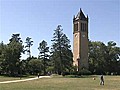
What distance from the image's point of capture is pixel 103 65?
300 feet

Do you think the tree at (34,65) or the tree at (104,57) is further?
the tree at (104,57)

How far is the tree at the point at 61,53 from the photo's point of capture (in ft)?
243

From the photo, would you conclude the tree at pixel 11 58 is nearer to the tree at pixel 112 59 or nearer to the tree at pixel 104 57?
the tree at pixel 104 57

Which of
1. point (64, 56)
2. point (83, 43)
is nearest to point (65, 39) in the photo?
point (64, 56)

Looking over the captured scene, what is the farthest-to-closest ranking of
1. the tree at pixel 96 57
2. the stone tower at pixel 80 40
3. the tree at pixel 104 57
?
the tree at pixel 104 57, the tree at pixel 96 57, the stone tower at pixel 80 40

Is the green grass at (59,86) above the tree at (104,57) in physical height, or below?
below

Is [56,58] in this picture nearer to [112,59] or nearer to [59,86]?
[112,59]

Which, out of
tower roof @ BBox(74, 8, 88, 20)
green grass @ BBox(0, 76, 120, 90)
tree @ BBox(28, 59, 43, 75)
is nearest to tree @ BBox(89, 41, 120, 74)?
tower roof @ BBox(74, 8, 88, 20)

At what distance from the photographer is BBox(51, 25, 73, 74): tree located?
243 feet

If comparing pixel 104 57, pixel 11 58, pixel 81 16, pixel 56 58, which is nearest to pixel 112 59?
pixel 104 57

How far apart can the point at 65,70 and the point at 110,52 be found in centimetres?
2495

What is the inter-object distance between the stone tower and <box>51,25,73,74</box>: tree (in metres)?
10.2

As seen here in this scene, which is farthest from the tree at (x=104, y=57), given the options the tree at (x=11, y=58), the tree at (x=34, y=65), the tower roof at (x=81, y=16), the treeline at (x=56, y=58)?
the tree at (x=11, y=58)

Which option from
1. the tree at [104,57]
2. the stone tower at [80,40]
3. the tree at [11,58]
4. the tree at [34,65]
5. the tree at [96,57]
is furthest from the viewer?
the tree at [104,57]
